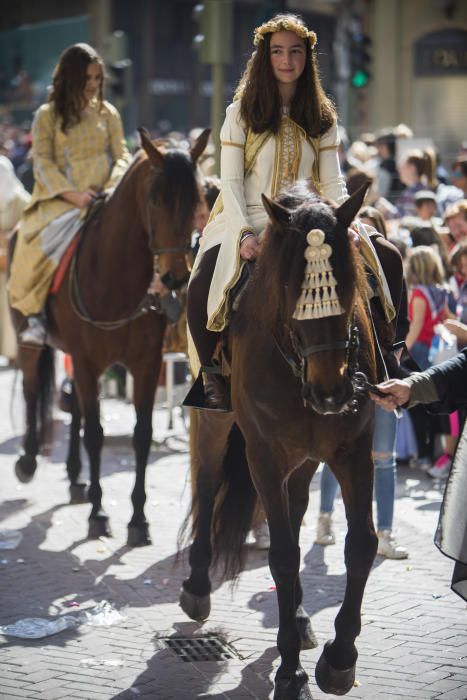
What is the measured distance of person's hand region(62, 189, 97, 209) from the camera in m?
9.36

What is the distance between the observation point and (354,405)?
219 inches

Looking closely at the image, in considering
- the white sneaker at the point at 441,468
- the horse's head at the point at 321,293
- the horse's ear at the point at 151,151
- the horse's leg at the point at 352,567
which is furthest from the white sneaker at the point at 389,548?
the horse's head at the point at 321,293

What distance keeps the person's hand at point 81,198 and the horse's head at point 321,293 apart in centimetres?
428

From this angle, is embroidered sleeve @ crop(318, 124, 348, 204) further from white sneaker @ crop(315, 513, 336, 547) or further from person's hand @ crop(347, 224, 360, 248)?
white sneaker @ crop(315, 513, 336, 547)

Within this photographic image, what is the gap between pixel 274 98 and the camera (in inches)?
248

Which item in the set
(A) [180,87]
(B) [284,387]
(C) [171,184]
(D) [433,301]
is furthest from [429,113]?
(B) [284,387]

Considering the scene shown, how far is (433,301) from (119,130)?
3.05 meters

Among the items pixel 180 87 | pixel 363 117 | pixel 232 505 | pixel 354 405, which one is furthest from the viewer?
pixel 180 87

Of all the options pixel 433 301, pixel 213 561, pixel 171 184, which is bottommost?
pixel 213 561

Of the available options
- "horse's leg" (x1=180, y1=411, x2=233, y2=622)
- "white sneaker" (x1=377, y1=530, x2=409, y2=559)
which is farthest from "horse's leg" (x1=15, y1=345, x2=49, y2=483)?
"horse's leg" (x1=180, y1=411, x2=233, y2=622)

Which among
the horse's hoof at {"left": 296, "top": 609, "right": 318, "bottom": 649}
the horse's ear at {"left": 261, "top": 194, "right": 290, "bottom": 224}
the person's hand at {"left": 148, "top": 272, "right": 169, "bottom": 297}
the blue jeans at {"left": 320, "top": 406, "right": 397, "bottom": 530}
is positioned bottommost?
the horse's hoof at {"left": 296, "top": 609, "right": 318, "bottom": 649}

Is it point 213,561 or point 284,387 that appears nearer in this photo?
point 284,387

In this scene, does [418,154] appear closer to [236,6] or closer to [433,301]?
[433,301]

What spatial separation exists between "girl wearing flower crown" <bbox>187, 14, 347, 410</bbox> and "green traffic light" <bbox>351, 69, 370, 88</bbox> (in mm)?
14660
